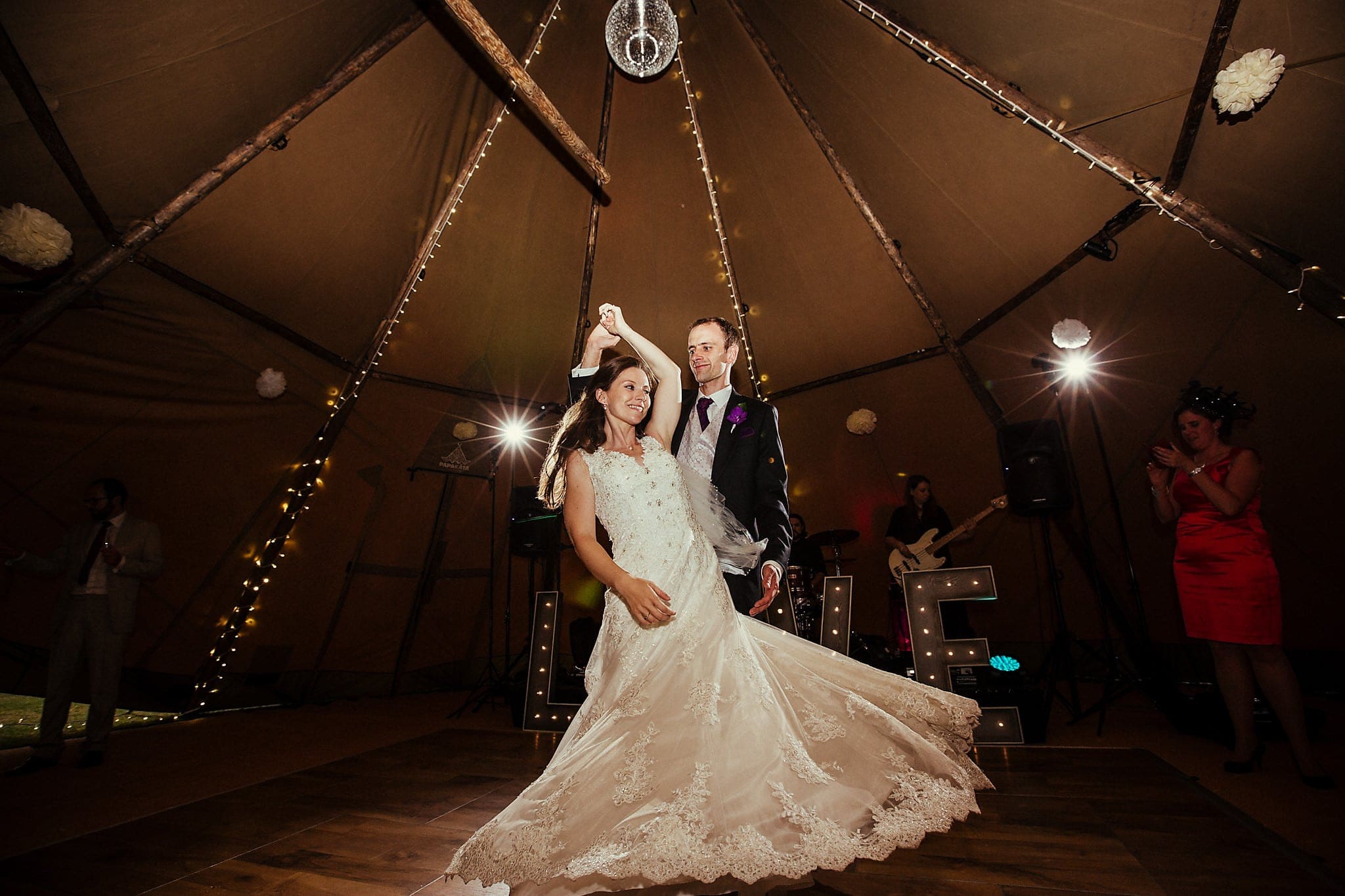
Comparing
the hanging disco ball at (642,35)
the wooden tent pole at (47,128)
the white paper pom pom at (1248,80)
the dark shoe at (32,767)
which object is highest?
the hanging disco ball at (642,35)

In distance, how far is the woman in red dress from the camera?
2.96 m

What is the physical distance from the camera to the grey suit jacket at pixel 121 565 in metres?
3.91

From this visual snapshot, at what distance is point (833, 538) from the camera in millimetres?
6055

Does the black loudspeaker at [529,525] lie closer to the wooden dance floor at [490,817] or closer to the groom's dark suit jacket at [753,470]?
the wooden dance floor at [490,817]

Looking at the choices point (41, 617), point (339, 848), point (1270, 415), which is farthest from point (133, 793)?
point (1270, 415)

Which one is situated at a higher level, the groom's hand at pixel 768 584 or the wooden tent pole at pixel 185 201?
the wooden tent pole at pixel 185 201

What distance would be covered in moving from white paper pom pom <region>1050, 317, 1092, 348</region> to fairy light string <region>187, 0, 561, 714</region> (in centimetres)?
502

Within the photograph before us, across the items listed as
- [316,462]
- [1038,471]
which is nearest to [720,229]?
[1038,471]

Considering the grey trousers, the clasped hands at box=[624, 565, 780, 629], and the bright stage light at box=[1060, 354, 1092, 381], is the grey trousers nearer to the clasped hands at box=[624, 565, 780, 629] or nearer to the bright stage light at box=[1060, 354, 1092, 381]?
the clasped hands at box=[624, 565, 780, 629]

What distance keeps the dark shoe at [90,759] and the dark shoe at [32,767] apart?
132 mm

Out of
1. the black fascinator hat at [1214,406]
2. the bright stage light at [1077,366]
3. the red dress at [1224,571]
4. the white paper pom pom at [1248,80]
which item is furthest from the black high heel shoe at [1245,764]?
the white paper pom pom at [1248,80]

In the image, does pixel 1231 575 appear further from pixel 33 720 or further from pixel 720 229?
pixel 33 720

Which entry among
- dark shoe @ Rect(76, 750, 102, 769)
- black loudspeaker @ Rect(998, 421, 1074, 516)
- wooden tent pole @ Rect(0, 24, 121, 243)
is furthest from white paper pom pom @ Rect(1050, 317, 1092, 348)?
dark shoe @ Rect(76, 750, 102, 769)

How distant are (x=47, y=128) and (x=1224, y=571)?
7028 mm
